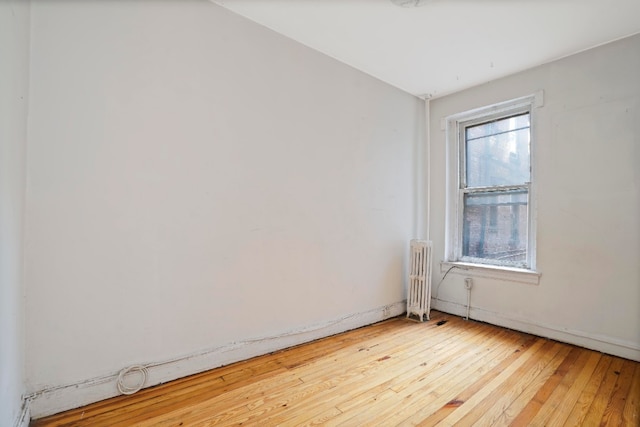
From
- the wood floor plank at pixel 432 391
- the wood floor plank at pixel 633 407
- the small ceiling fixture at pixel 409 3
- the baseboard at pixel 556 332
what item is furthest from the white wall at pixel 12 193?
the baseboard at pixel 556 332

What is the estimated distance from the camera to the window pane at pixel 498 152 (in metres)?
3.09

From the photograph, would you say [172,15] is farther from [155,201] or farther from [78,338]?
[78,338]

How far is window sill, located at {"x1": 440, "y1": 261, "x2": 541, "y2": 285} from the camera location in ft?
9.59

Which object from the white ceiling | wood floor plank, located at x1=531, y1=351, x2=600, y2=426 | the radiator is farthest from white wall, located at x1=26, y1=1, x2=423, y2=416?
wood floor plank, located at x1=531, y1=351, x2=600, y2=426

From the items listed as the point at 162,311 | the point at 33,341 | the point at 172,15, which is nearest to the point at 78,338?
the point at 33,341

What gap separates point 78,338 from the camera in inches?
66.2

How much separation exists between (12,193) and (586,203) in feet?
12.5

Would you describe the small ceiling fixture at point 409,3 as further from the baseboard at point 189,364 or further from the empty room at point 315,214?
the baseboard at point 189,364

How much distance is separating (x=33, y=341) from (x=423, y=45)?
3316 mm

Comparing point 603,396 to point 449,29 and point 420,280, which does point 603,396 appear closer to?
point 420,280

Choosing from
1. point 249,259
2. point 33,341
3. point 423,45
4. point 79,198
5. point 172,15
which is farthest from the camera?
point 423,45

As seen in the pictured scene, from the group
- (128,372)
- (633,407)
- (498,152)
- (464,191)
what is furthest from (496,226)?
(128,372)

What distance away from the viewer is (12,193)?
4.32ft

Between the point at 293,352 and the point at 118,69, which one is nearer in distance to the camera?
the point at 118,69
